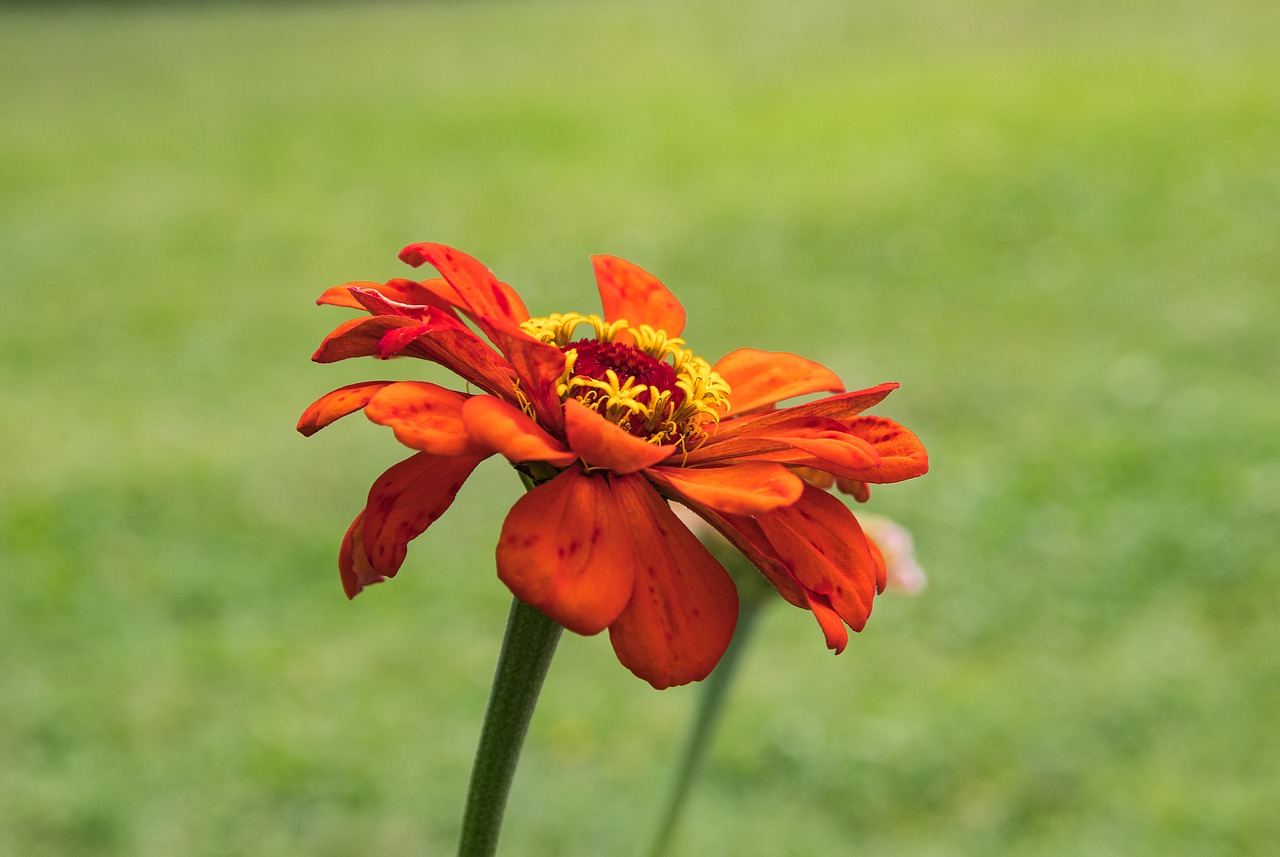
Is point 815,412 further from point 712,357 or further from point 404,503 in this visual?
point 712,357

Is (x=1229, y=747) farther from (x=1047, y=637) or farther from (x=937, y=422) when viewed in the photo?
(x=937, y=422)

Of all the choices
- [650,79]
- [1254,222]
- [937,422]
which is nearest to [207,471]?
[937,422]

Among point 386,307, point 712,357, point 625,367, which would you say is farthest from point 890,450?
point 712,357

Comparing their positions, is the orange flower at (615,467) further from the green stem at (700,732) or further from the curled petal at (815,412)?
the green stem at (700,732)

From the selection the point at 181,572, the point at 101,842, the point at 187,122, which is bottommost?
the point at 101,842

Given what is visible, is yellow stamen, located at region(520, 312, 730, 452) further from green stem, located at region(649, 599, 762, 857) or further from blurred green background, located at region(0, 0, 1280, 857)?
blurred green background, located at region(0, 0, 1280, 857)

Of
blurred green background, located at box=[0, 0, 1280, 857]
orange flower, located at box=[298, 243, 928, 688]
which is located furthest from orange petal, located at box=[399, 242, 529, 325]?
blurred green background, located at box=[0, 0, 1280, 857]
